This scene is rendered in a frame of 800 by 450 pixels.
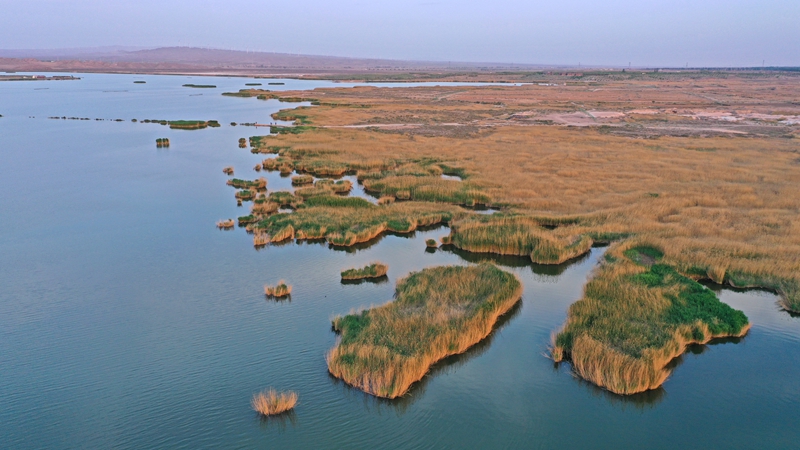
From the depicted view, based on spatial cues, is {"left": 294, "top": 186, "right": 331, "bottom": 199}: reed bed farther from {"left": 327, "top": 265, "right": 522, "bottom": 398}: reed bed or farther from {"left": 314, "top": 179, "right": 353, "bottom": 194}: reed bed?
{"left": 327, "top": 265, "right": 522, "bottom": 398}: reed bed

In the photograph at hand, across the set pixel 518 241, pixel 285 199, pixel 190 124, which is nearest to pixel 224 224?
pixel 285 199

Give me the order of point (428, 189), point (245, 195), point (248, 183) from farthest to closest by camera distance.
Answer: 1. point (248, 183)
2. point (245, 195)
3. point (428, 189)

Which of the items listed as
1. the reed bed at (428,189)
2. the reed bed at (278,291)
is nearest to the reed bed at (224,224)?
the reed bed at (278,291)

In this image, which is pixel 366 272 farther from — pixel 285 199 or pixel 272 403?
pixel 285 199

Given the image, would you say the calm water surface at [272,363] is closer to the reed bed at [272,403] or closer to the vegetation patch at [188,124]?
the reed bed at [272,403]

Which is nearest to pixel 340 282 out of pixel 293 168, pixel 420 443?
pixel 420 443

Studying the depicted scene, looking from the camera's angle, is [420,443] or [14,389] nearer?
[420,443]

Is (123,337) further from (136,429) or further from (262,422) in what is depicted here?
(262,422)
